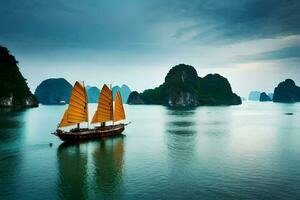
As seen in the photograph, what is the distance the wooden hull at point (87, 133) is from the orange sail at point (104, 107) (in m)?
2.40

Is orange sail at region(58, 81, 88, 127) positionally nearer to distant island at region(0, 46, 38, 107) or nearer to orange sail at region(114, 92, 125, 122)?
orange sail at region(114, 92, 125, 122)

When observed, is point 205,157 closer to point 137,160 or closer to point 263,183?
point 137,160

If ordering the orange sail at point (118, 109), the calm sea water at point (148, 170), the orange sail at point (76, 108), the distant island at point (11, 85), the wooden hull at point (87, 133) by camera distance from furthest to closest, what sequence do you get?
the distant island at point (11, 85), the orange sail at point (118, 109), the orange sail at point (76, 108), the wooden hull at point (87, 133), the calm sea water at point (148, 170)

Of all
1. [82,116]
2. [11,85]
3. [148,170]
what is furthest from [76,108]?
[11,85]

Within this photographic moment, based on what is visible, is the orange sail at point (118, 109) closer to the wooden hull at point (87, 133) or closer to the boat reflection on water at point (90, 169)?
the wooden hull at point (87, 133)

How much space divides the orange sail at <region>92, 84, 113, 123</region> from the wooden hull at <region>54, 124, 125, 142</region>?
94.4 inches

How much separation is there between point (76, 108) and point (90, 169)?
71.5 feet

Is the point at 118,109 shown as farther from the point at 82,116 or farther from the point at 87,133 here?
the point at 87,133

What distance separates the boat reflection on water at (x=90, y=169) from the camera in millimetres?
26672

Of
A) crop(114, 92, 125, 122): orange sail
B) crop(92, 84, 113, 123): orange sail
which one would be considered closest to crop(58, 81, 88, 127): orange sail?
crop(92, 84, 113, 123): orange sail

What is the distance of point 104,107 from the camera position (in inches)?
2445

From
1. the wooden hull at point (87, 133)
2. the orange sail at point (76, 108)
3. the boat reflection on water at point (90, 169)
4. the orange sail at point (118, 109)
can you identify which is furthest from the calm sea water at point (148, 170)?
the orange sail at point (118, 109)

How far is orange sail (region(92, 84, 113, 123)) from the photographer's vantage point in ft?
199

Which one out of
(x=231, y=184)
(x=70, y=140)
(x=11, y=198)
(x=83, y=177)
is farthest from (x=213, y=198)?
(x=70, y=140)
